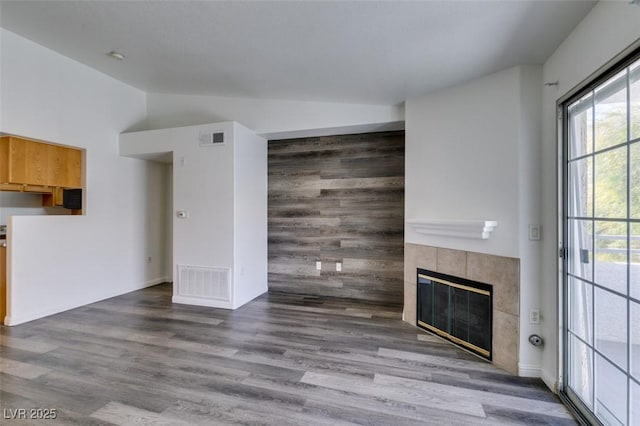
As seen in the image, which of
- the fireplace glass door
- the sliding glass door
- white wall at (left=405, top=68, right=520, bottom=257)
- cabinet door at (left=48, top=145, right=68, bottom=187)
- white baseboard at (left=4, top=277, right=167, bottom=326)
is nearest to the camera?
the sliding glass door

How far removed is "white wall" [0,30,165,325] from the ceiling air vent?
164 centimetres

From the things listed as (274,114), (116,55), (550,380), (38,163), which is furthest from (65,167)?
(550,380)

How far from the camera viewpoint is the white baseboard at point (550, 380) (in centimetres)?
202

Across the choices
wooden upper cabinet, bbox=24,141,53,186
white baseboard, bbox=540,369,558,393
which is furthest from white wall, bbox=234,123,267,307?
white baseboard, bbox=540,369,558,393

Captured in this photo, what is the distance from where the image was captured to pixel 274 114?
4.09 metres

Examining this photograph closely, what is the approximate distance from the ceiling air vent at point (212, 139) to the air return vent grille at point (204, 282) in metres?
1.74

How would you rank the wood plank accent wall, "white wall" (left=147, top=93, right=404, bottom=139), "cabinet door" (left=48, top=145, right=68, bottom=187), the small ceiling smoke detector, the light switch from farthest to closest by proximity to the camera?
the wood plank accent wall
"white wall" (left=147, top=93, right=404, bottom=139)
"cabinet door" (left=48, top=145, right=68, bottom=187)
the small ceiling smoke detector
the light switch

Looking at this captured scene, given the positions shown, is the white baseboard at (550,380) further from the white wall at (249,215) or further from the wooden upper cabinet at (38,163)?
the wooden upper cabinet at (38,163)

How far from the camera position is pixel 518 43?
1.97m

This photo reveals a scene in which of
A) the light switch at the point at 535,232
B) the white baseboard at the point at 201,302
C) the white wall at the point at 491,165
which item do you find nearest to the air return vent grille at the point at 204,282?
the white baseboard at the point at 201,302

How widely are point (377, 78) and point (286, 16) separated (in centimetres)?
117

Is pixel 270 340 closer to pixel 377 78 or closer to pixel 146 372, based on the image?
pixel 146 372

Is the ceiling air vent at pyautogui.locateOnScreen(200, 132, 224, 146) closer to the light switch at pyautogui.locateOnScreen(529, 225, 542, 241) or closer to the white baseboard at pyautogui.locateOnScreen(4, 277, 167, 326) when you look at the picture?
the white baseboard at pyautogui.locateOnScreen(4, 277, 167, 326)

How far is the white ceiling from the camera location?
184 centimetres
